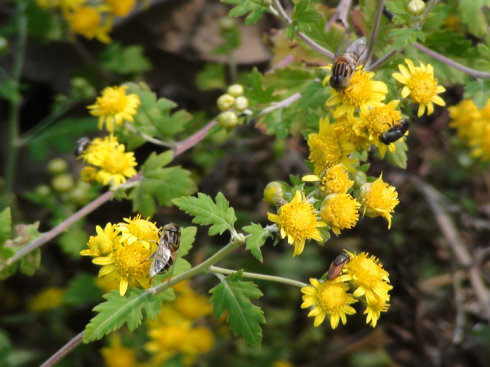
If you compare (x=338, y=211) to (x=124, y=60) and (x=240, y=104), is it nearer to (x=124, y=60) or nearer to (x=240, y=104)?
(x=240, y=104)

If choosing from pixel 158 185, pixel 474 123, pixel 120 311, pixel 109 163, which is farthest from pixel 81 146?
pixel 474 123

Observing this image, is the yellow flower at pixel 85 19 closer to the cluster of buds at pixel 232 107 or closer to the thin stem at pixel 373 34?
the cluster of buds at pixel 232 107

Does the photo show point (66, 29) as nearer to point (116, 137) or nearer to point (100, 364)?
point (116, 137)

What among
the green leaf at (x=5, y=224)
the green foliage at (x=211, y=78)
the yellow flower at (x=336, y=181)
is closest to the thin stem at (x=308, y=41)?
the yellow flower at (x=336, y=181)

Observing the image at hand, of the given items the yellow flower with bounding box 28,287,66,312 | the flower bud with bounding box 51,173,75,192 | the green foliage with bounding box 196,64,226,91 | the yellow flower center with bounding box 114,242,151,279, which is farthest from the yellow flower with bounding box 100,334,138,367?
the yellow flower center with bounding box 114,242,151,279

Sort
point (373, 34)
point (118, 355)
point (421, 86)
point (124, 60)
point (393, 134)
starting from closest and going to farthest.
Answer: point (393, 134) → point (421, 86) → point (373, 34) → point (118, 355) → point (124, 60)
